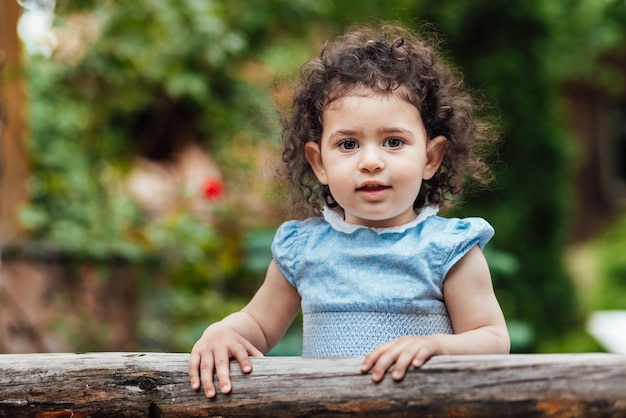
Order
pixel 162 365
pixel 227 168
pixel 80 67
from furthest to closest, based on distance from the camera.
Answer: pixel 227 168, pixel 80 67, pixel 162 365

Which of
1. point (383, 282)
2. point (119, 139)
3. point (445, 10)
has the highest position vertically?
point (445, 10)

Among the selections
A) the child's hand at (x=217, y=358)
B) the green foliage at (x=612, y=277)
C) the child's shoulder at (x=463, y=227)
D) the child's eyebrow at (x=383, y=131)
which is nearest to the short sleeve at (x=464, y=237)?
the child's shoulder at (x=463, y=227)

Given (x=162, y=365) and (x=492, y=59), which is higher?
(x=492, y=59)

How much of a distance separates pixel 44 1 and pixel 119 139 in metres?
3.01

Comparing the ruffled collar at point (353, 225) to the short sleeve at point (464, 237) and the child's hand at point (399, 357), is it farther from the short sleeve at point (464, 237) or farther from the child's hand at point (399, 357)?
the child's hand at point (399, 357)

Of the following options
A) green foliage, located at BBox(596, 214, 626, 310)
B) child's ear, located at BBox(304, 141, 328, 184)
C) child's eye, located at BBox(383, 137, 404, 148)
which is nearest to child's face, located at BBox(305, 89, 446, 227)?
child's eye, located at BBox(383, 137, 404, 148)

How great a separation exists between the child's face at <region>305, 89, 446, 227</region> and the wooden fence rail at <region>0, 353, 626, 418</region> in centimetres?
42

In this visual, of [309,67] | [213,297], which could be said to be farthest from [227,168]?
[309,67]

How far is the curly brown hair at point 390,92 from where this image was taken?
6.77ft

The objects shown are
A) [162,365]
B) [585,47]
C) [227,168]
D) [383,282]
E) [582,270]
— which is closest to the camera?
[162,365]

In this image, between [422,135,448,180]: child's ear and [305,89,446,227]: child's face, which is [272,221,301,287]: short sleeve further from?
[422,135,448,180]: child's ear

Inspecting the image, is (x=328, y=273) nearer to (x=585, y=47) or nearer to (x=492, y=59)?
(x=492, y=59)

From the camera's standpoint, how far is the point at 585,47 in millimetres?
10641

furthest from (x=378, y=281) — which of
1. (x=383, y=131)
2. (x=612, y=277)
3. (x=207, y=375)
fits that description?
(x=612, y=277)
